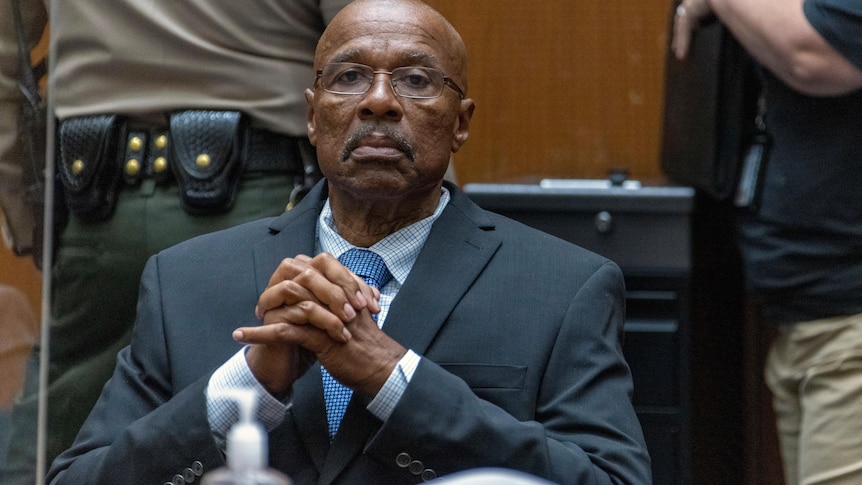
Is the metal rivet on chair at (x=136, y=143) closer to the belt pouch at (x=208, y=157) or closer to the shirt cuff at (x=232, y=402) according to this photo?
the belt pouch at (x=208, y=157)

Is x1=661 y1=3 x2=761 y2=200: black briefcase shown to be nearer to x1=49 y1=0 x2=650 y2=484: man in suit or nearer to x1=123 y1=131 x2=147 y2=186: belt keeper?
x1=49 y1=0 x2=650 y2=484: man in suit

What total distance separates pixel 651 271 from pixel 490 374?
1062 millimetres

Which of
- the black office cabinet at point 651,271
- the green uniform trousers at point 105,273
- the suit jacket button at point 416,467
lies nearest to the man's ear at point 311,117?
the green uniform trousers at point 105,273

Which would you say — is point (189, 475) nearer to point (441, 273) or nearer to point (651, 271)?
point (441, 273)

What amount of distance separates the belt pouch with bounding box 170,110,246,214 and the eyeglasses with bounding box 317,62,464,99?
1.12ft

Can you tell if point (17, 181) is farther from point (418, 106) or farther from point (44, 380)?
point (418, 106)

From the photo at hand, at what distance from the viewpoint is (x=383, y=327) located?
1.92 metres

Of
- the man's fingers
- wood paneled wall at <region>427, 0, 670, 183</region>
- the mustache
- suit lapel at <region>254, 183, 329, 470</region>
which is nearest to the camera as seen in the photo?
the man's fingers

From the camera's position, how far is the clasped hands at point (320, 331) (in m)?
1.74

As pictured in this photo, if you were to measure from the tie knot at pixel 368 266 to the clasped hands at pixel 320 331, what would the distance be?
24 cm

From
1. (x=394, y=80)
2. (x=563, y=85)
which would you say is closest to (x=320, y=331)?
(x=394, y=80)

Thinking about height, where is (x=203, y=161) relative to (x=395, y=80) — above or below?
below

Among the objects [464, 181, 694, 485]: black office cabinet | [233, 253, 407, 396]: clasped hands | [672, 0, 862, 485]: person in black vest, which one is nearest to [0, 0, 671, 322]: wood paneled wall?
[464, 181, 694, 485]: black office cabinet

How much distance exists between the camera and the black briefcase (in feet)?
9.05
